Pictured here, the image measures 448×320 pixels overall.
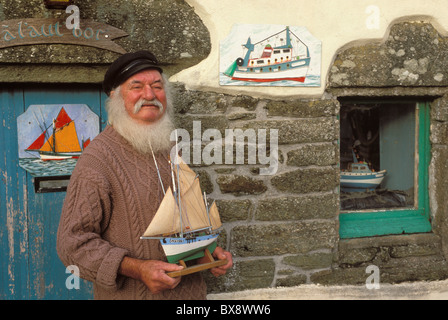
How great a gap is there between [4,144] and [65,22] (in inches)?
36.0

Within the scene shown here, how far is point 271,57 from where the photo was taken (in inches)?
110

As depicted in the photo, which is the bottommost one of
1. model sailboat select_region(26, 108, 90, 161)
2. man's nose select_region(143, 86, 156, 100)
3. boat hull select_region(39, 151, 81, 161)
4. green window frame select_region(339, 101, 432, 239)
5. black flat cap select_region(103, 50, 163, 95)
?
green window frame select_region(339, 101, 432, 239)

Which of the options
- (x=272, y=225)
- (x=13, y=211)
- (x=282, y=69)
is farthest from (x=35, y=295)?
(x=282, y=69)

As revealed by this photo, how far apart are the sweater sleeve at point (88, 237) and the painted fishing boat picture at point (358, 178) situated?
86.8 inches

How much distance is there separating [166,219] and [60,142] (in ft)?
4.48

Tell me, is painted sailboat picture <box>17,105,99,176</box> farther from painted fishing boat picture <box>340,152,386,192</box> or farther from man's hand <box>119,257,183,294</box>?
painted fishing boat picture <box>340,152,386,192</box>

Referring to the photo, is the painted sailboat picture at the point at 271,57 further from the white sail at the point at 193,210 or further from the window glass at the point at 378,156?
the white sail at the point at 193,210

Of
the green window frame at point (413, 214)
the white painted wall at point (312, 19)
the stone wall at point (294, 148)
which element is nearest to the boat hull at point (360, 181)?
the green window frame at point (413, 214)

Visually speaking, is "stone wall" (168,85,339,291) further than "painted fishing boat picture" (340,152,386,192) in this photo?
No

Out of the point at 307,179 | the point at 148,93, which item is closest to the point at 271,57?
the point at 307,179

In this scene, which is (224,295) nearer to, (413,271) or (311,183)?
(311,183)

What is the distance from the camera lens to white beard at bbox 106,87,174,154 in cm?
197

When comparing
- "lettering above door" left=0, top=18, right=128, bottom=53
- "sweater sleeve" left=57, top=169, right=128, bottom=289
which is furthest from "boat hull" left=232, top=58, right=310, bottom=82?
"sweater sleeve" left=57, top=169, right=128, bottom=289

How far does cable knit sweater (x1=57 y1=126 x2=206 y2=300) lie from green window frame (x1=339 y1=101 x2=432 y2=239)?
5.41ft
